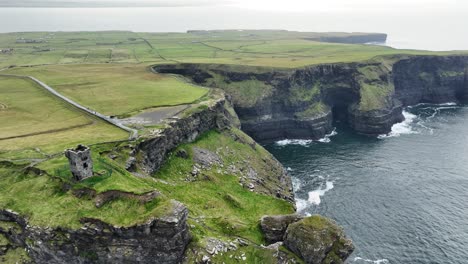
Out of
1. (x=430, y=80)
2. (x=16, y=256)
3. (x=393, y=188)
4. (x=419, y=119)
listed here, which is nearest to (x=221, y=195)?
(x=16, y=256)

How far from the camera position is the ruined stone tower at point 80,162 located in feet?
170

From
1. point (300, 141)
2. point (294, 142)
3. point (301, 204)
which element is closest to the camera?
→ point (301, 204)

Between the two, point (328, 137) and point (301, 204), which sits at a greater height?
point (328, 137)

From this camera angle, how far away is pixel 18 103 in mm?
99750

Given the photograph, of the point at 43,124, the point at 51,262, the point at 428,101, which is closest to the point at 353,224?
the point at 51,262

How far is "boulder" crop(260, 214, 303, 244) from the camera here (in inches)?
2015

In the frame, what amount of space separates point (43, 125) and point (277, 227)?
191ft

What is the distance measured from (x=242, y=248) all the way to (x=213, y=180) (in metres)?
30.9

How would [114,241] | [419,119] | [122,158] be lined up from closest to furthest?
1. [114,241]
2. [122,158]
3. [419,119]

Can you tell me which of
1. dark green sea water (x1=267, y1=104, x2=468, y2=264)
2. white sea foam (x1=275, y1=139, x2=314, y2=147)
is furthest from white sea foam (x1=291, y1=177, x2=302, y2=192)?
white sea foam (x1=275, y1=139, x2=314, y2=147)

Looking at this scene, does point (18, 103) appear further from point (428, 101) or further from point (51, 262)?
point (428, 101)

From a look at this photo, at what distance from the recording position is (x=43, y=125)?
81.2 metres

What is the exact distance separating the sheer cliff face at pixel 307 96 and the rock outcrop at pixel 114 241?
294 feet

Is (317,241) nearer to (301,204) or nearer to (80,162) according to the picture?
(80,162)
